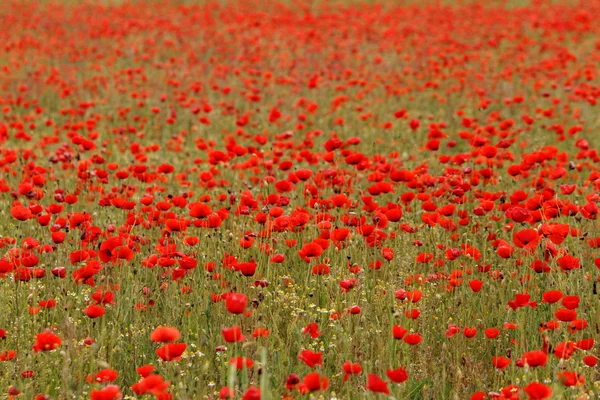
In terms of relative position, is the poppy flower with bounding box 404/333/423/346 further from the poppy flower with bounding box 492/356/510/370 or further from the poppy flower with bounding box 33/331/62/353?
the poppy flower with bounding box 33/331/62/353

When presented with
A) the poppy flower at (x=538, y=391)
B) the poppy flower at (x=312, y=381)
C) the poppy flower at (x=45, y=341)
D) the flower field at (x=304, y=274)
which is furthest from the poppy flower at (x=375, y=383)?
the poppy flower at (x=45, y=341)

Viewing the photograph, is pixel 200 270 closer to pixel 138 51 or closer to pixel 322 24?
pixel 138 51

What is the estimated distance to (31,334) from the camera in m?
3.42

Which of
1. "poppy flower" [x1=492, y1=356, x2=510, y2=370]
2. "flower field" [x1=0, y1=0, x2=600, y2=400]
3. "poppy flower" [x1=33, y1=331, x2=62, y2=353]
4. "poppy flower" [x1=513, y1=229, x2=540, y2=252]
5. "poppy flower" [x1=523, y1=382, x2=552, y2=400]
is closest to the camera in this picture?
"poppy flower" [x1=523, y1=382, x2=552, y2=400]

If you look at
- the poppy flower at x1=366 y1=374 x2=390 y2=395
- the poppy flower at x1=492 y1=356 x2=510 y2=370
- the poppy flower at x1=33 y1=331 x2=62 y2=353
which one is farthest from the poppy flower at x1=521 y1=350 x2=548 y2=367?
the poppy flower at x1=33 y1=331 x2=62 y2=353

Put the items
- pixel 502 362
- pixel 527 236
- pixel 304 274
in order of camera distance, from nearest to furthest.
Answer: pixel 502 362 → pixel 527 236 → pixel 304 274

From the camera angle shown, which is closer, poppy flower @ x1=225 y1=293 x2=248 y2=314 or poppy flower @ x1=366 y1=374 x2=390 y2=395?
poppy flower @ x1=366 y1=374 x2=390 y2=395

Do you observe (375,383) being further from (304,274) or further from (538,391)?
(304,274)

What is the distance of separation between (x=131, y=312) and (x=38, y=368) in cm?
58

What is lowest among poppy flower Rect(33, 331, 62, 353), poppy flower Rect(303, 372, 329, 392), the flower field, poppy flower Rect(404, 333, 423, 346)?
the flower field

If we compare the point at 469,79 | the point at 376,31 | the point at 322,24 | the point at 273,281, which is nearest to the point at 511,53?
the point at 469,79

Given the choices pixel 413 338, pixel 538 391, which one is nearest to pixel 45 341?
pixel 413 338

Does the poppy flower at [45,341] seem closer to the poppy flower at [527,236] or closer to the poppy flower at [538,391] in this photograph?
the poppy flower at [538,391]

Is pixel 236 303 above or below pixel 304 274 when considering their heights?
above
